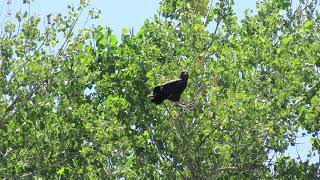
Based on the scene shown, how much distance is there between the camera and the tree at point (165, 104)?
22328 millimetres

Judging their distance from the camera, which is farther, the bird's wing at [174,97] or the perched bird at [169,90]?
the bird's wing at [174,97]

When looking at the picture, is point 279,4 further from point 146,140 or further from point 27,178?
point 27,178

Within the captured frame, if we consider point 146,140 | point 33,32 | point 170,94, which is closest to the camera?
point 170,94

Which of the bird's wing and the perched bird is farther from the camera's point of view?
the bird's wing


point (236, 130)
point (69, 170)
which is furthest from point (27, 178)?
point (236, 130)

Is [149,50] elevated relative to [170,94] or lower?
elevated

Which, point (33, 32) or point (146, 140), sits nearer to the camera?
point (146, 140)

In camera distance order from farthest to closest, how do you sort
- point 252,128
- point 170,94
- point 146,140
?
point 146,140 < point 252,128 < point 170,94

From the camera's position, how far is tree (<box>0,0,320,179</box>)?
22328 millimetres

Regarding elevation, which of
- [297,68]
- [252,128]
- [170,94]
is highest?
[297,68]

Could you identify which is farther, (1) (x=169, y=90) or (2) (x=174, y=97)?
(2) (x=174, y=97)

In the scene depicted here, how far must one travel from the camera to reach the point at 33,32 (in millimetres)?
25719

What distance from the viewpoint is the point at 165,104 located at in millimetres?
22328

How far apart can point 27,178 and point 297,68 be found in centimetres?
644
